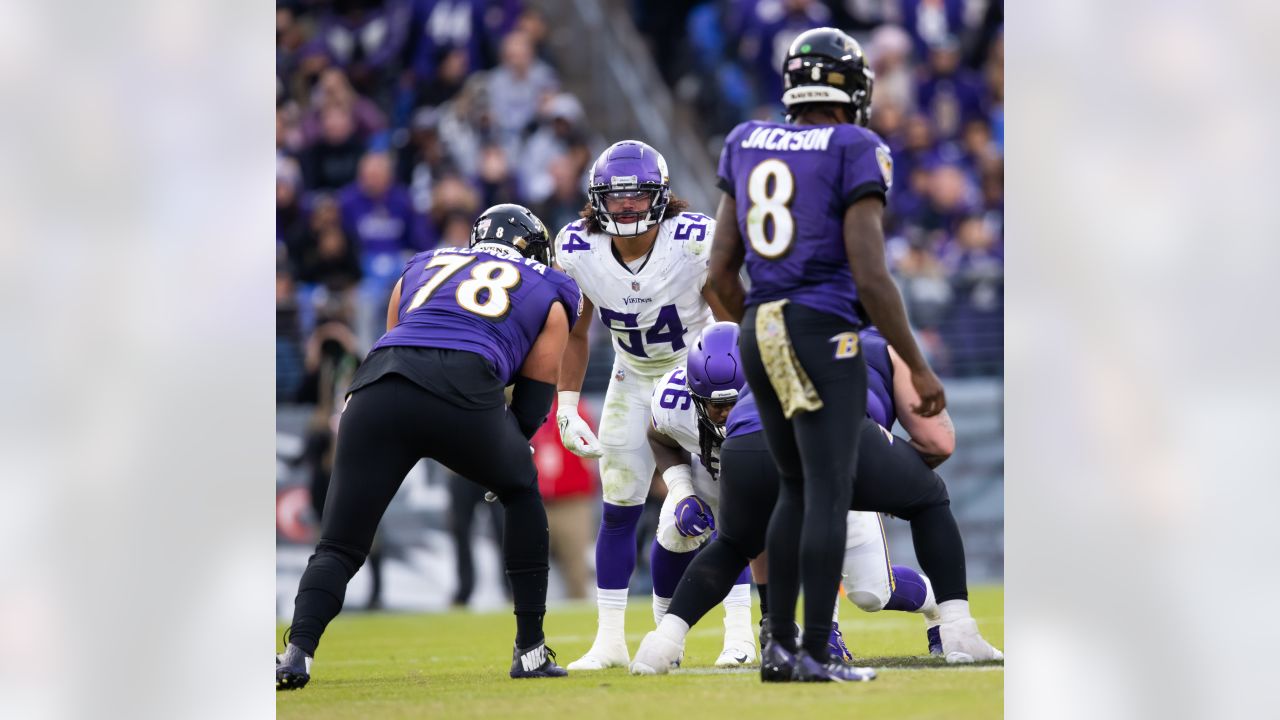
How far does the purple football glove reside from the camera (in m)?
6.84

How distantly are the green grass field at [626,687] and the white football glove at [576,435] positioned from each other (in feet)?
2.93

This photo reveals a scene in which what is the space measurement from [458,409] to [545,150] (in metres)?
9.26

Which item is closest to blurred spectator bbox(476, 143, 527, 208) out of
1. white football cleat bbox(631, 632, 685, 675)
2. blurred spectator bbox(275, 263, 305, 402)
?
blurred spectator bbox(275, 263, 305, 402)

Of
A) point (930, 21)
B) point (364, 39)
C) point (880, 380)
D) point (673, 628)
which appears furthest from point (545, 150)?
point (673, 628)

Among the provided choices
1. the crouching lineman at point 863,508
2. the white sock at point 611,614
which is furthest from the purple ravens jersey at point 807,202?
the white sock at point 611,614

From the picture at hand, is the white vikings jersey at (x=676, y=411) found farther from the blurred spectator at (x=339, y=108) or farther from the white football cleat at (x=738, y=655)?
the blurred spectator at (x=339, y=108)

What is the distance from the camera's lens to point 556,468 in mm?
12555

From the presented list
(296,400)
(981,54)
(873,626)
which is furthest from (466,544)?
(981,54)

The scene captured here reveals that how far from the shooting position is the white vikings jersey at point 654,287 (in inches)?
289

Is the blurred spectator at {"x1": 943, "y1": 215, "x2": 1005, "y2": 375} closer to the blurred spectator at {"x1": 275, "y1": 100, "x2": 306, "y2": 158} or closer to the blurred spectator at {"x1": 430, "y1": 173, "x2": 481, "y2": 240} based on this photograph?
the blurred spectator at {"x1": 430, "y1": 173, "x2": 481, "y2": 240}

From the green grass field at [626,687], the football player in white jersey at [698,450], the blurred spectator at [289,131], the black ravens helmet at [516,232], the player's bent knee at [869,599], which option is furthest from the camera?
the blurred spectator at [289,131]

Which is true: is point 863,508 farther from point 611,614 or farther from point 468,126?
point 468,126
